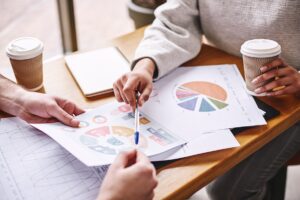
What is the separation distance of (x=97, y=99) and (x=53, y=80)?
0.50ft

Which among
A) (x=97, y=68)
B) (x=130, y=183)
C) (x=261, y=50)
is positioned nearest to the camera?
(x=130, y=183)

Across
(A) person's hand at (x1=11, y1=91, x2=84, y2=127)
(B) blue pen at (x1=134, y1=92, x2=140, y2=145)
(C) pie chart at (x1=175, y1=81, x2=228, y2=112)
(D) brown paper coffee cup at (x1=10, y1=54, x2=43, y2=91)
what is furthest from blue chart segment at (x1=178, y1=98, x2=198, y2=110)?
(D) brown paper coffee cup at (x1=10, y1=54, x2=43, y2=91)

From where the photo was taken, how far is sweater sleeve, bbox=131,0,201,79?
1.09m

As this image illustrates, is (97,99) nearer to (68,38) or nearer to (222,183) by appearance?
→ (222,183)

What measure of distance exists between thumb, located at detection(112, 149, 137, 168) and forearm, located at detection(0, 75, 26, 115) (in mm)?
337

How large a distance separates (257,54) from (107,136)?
0.39 meters

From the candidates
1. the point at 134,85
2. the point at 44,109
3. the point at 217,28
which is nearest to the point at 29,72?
the point at 44,109

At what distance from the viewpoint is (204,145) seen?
0.85 meters

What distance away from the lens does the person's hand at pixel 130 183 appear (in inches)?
27.5

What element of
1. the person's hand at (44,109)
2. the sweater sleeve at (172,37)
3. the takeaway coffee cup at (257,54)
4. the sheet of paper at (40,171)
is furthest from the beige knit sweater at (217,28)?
the sheet of paper at (40,171)

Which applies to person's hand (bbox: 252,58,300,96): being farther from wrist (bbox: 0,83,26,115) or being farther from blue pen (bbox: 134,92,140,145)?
wrist (bbox: 0,83,26,115)

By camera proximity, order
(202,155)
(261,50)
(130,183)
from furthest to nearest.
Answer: (261,50), (202,155), (130,183)

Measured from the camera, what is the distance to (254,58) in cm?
96

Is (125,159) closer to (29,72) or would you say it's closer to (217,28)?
(29,72)
